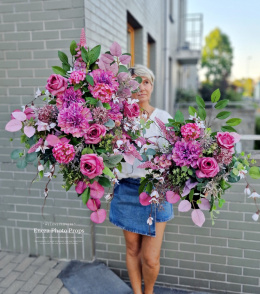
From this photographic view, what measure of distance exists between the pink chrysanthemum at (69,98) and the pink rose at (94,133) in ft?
0.51

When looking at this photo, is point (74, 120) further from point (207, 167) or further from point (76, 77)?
point (207, 167)

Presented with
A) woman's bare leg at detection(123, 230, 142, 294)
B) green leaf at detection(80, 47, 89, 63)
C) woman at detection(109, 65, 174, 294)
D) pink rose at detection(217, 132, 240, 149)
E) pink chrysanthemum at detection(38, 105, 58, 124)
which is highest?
green leaf at detection(80, 47, 89, 63)

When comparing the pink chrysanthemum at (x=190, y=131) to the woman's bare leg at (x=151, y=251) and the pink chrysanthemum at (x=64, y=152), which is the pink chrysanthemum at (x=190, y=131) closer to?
the pink chrysanthemum at (x=64, y=152)

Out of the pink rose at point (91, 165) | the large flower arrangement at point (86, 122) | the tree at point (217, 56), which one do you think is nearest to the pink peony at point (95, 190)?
the large flower arrangement at point (86, 122)

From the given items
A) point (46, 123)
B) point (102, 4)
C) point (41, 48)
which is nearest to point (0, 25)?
point (41, 48)

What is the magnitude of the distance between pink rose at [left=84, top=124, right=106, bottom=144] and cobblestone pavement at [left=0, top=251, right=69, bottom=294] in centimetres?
164

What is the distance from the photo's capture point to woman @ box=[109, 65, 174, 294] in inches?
83.5

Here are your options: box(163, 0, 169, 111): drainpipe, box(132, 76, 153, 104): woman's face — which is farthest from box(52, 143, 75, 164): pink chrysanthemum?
box(163, 0, 169, 111): drainpipe

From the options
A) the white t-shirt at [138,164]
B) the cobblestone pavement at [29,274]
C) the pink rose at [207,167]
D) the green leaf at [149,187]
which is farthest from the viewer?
the cobblestone pavement at [29,274]

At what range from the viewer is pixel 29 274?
8.82 ft

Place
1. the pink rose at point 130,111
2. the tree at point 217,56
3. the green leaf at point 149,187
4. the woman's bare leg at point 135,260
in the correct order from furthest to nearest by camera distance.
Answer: the tree at point 217,56
the woman's bare leg at point 135,260
the green leaf at point 149,187
the pink rose at point 130,111

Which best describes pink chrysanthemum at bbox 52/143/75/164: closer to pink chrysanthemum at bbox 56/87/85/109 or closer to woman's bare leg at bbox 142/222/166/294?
pink chrysanthemum at bbox 56/87/85/109

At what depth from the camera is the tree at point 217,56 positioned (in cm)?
2953

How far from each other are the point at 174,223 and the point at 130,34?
3463 millimetres
